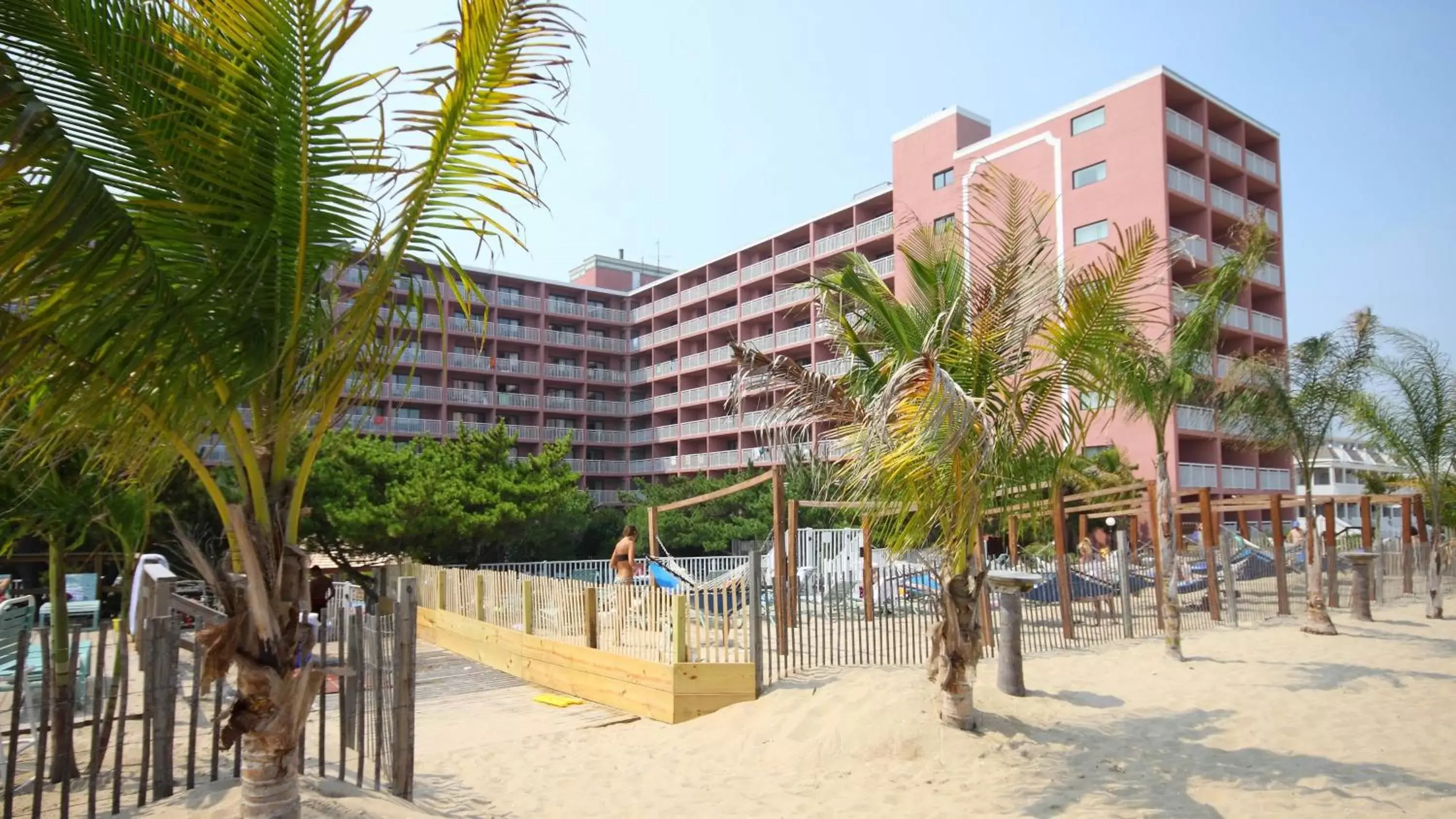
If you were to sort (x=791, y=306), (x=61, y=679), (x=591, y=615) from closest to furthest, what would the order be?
(x=61, y=679)
(x=591, y=615)
(x=791, y=306)

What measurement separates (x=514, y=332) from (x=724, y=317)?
11813mm

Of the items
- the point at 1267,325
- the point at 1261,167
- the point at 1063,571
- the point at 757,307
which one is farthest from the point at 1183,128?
the point at 1063,571

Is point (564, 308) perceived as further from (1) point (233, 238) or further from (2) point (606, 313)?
(1) point (233, 238)

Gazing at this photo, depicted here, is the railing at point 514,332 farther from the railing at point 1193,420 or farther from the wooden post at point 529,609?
the wooden post at point 529,609

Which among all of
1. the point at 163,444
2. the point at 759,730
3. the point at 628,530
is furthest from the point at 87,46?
the point at 628,530

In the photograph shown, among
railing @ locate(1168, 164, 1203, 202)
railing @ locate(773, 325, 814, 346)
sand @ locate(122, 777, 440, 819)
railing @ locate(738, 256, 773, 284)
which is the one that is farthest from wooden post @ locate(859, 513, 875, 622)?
railing @ locate(738, 256, 773, 284)

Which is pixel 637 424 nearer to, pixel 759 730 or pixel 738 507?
pixel 738 507

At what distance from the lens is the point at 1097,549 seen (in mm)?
22500

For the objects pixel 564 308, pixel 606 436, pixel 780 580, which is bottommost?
pixel 780 580

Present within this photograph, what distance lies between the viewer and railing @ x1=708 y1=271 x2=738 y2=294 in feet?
158

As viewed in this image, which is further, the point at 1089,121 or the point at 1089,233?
the point at 1089,121

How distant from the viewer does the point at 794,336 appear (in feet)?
143

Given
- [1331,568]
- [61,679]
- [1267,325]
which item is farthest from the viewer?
[1267,325]

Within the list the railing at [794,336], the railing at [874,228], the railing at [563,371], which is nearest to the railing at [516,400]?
the railing at [563,371]
